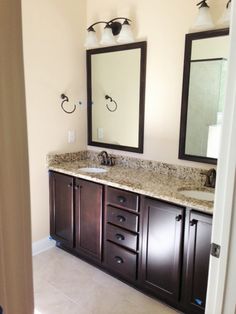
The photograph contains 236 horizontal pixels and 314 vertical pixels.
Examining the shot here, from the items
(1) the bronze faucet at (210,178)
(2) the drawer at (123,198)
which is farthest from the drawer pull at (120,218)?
(1) the bronze faucet at (210,178)

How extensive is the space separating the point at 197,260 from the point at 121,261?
2.43ft

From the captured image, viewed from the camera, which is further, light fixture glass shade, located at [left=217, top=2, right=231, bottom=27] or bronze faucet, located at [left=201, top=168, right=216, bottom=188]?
bronze faucet, located at [left=201, top=168, right=216, bottom=188]

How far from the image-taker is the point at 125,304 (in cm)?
219

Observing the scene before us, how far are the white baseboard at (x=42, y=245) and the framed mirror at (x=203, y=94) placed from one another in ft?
5.65

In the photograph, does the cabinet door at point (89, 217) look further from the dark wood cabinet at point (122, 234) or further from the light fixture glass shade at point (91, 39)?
the light fixture glass shade at point (91, 39)

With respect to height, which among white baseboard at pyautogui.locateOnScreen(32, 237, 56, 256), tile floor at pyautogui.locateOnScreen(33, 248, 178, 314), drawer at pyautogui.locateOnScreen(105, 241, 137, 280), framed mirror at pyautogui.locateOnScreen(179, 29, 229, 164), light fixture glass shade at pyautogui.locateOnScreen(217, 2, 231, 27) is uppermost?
light fixture glass shade at pyautogui.locateOnScreen(217, 2, 231, 27)

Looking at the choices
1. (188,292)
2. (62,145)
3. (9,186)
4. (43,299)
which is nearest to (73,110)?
(62,145)

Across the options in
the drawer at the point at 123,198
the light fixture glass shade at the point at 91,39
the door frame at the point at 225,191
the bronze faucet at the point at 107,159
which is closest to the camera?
the door frame at the point at 225,191

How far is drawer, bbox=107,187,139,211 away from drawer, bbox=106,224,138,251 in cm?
23

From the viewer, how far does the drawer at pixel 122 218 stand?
7.40 feet

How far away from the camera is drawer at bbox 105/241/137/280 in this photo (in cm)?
230

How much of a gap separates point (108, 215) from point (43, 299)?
843 millimetres

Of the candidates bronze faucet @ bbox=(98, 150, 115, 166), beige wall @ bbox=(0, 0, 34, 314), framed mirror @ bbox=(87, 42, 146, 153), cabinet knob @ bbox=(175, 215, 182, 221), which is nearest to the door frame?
beige wall @ bbox=(0, 0, 34, 314)

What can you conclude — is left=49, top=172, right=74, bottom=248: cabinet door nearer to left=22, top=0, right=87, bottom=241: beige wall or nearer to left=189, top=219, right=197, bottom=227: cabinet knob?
left=22, top=0, right=87, bottom=241: beige wall
